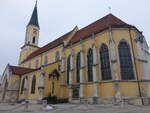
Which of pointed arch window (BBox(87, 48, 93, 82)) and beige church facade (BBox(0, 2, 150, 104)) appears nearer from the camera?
beige church facade (BBox(0, 2, 150, 104))

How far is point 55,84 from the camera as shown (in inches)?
→ 963

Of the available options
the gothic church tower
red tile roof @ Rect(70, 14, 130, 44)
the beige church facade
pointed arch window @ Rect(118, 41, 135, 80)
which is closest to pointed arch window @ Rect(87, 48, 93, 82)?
the beige church facade

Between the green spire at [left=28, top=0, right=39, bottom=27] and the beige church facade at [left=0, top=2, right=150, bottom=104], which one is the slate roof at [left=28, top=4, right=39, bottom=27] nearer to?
the green spire at [left=28, top=0, right=39, bottom=27]

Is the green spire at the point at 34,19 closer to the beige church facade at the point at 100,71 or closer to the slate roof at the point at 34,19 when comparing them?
the slate roof at the point at 34,19

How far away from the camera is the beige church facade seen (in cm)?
1714

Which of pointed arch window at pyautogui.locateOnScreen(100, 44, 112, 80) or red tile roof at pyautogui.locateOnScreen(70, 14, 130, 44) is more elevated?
red tile roof at pyautogui.locateOnScreen(70, 14, 130, 44)

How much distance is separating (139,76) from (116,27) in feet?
23.2

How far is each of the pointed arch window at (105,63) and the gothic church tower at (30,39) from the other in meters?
30.4

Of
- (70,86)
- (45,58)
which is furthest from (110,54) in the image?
(45,58)

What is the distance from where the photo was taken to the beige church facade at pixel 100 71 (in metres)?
17.1

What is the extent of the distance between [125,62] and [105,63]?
254 centimetres

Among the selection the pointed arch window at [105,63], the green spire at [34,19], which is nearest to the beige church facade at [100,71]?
the pointed arch window at [105,63]

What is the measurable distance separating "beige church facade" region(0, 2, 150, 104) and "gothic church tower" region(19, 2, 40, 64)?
17.5m

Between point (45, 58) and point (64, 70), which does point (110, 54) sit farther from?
point (45, 58)
